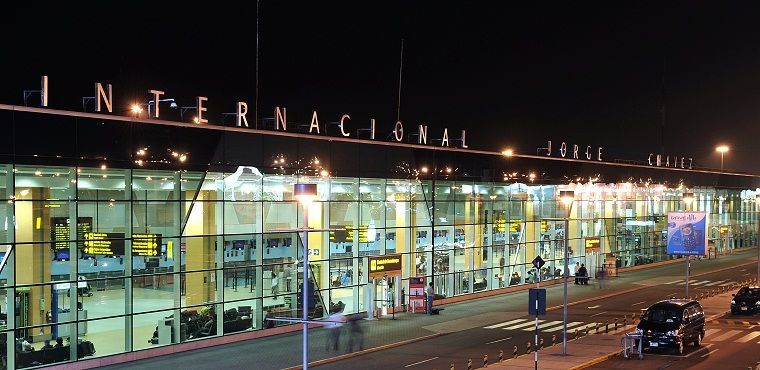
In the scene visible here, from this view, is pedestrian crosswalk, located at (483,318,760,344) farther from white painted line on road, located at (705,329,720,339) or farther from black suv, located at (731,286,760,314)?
black suv, located at (731,286,760,314)

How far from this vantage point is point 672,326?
113ft

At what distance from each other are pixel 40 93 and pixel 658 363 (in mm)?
23909

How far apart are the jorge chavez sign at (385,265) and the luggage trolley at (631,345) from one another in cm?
1422

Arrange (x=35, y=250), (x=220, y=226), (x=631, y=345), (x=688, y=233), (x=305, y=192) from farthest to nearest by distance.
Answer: (x=688, y=233)
(x=220, y=226)
(x=631, y=345)
(x=35, y=250)
(x=305, y=192)

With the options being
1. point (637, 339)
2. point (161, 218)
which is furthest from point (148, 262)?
point (637, 339)

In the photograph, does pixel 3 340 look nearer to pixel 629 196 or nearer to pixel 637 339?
pixel 637 339

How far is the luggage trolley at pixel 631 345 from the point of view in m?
33.1

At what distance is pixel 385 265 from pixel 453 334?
7135 mm

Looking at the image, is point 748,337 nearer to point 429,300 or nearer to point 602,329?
point 602,329

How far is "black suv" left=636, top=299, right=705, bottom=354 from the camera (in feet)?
112

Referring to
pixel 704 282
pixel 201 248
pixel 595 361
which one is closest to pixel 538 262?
pixel 595 361

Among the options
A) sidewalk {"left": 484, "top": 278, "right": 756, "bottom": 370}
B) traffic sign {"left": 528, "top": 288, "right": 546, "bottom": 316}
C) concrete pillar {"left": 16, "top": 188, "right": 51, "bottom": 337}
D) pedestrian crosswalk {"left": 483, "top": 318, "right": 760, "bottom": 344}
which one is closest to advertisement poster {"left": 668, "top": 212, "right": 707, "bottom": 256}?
pedestrian crosswalk {"left": 483, "top": 318, "right": 760, "bottom": 344}

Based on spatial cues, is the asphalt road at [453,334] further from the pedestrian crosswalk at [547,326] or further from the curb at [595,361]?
the curb at [595,361]

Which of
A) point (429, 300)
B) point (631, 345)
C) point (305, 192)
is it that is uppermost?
point (305, 192)
